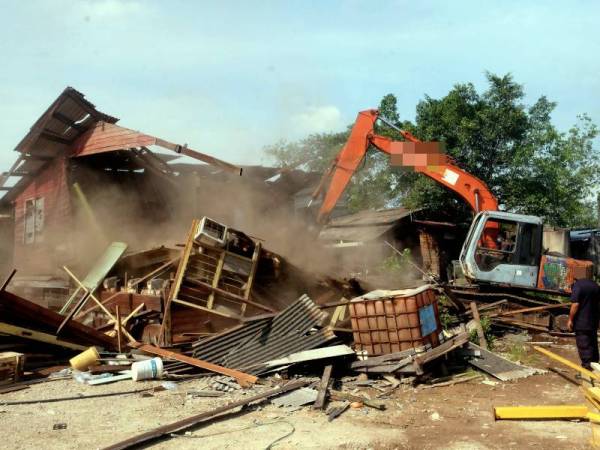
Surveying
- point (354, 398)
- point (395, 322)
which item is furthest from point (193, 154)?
point (354, 398)

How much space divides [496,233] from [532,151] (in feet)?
35.9

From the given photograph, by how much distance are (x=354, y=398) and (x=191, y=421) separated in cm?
228

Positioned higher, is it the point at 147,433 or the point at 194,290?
the point at 194,290

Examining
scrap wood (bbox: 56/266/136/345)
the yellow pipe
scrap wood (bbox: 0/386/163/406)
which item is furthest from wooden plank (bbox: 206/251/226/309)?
the yellow pipe

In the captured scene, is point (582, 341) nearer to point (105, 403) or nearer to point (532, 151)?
point (105, 403)

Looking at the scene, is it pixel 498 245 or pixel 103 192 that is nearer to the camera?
pixel 498 245

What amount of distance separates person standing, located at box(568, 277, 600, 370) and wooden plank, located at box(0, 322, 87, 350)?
8305mm

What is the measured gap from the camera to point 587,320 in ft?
25.7

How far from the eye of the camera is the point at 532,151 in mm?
20766

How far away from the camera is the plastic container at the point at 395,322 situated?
8344 mm

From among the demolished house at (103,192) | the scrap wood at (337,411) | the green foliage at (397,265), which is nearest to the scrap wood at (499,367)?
the scrap wood at (337,411)

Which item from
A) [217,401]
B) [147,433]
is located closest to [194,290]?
[217,401]

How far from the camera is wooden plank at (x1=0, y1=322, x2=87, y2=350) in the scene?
27.9 feet

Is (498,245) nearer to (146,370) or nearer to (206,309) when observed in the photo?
(206,309)
